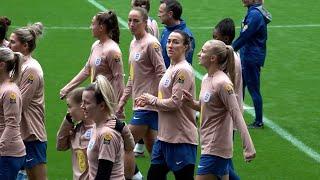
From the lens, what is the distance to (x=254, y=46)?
517 inches

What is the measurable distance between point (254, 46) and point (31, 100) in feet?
16.1

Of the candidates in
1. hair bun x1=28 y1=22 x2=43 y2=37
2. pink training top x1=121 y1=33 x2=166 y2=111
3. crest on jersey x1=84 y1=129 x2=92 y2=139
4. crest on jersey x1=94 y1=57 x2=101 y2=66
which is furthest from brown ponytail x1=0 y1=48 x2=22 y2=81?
pink training top x1=121 y1=33 x2=166 y2=111

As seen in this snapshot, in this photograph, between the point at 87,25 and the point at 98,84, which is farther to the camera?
the point at 87,25

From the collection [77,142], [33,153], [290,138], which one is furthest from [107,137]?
[290,138]

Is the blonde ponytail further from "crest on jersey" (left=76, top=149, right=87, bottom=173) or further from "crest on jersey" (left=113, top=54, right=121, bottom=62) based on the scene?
"crest on jersey" (left=113, top=54, right=121, bottom=62)

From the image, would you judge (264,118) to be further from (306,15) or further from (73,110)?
(306,15)

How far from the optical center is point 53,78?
1572 cm

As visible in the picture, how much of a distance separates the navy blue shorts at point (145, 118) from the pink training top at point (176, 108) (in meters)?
1.05

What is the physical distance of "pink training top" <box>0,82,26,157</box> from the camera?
8.23 metres

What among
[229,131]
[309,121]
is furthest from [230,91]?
[309,121]

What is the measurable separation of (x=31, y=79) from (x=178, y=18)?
2.71 meters

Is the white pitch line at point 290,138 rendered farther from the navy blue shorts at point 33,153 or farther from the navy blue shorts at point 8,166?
the navy blue shorts at point 8,166

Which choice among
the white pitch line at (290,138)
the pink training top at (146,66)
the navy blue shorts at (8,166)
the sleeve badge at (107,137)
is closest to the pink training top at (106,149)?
the sleeve badge at (107,137)

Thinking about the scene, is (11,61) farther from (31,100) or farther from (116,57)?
(116,57)
